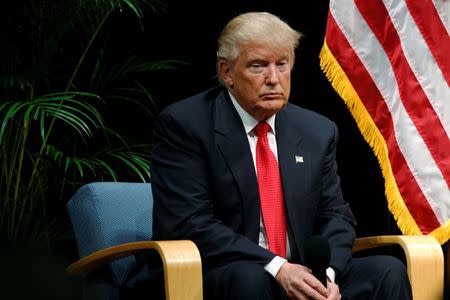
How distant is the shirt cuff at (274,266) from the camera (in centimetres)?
219

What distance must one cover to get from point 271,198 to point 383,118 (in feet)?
3.04

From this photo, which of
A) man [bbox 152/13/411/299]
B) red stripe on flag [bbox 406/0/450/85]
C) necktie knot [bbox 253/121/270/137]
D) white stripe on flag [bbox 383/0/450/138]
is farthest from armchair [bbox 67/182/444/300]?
red stripe on flag [bbox 406/0/450/85]

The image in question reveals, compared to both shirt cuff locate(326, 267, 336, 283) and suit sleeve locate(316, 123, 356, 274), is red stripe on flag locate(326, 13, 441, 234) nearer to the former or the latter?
suit sleeve locate(316, 123, 356, 274)

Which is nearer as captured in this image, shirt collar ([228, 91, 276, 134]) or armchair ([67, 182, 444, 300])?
armchair ([67, 182, 444, 300])

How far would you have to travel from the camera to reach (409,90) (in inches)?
123

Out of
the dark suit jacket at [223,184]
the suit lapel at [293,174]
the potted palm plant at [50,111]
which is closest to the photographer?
the dark suit jacket at [223,184]

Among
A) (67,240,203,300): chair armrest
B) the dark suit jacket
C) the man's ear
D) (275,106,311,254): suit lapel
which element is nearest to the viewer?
(67,240,203,300): chair armrest

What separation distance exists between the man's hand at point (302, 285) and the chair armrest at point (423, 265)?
29 centimetres

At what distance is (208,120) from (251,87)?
16 cm

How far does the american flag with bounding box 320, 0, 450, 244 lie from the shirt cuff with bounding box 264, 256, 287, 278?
97 centimetres

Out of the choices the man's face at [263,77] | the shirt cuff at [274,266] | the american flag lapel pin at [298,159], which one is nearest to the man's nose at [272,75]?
the man's face at [263,77]

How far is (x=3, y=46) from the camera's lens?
323cm

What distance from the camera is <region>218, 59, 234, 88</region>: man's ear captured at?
251cm

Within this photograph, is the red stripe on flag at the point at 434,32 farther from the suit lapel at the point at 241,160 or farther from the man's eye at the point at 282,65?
the suit lapel at the point at 241,160
